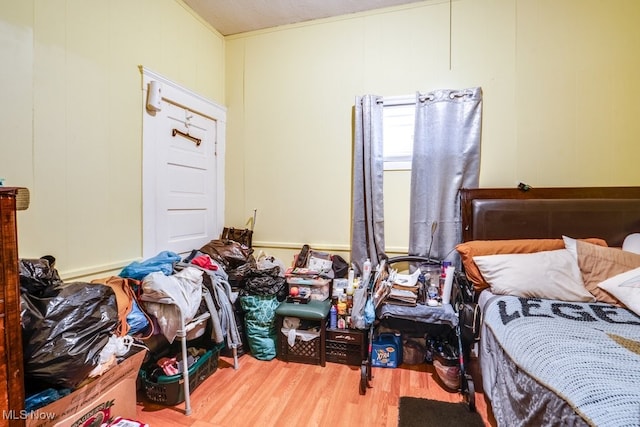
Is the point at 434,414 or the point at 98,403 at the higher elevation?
the point at 98,403

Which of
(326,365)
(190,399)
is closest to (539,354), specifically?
(326,365)

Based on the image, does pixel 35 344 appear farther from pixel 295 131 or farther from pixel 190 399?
pixel 295 131

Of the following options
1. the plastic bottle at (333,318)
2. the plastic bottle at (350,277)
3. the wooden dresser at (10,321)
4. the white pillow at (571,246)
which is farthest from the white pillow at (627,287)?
A: the wooden dresser at (10,321)

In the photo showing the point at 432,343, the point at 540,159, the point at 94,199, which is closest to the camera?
the point at 94,199

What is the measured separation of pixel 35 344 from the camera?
115cm

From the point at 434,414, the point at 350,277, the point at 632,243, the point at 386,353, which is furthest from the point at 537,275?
the point at 350,277

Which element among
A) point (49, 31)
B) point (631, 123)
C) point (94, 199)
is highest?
point (49, 31)

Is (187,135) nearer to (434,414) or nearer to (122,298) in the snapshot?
(122,298)

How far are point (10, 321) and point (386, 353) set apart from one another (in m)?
2.09

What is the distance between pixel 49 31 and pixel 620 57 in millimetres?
3852

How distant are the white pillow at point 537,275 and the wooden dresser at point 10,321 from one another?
2369mm

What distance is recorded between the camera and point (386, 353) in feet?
7.16

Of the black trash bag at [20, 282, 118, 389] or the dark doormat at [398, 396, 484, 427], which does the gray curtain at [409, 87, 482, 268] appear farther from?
the black trash bag at [20, 282, 118, 389]

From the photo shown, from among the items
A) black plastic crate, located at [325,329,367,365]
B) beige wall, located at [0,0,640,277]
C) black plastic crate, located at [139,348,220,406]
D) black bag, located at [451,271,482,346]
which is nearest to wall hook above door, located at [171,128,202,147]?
beige wall, located at [0,0,640,277]
